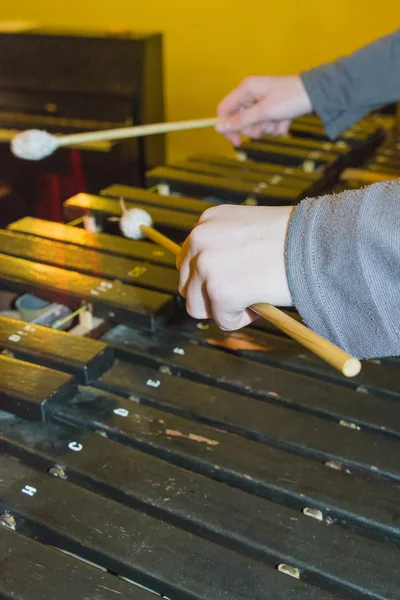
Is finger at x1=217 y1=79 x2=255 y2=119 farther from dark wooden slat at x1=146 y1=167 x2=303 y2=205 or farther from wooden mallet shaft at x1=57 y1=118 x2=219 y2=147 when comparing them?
dark wooden slat at x1=146 y1=167 x2=303 y2=205

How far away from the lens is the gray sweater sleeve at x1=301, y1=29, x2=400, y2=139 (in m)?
2.01

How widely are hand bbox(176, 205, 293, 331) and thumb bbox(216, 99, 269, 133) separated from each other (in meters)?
1.06

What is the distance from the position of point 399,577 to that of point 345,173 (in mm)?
1654

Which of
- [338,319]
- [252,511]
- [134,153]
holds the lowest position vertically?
[134,153]

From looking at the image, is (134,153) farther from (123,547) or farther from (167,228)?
(123,547)

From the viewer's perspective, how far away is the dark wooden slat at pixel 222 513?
99 centimetres

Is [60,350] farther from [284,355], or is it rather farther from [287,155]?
[287,155]

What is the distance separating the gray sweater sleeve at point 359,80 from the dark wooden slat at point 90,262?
81cm

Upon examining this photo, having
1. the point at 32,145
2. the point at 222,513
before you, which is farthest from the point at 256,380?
the point at 32,145

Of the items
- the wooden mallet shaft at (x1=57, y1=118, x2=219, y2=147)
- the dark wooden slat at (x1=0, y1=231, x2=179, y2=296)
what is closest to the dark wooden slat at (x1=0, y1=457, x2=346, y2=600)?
the dark wooden slat at (x1=0, y1=231, x2=179, y2=296)

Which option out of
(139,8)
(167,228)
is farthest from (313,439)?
(139,8)

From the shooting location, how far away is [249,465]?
1.16 m

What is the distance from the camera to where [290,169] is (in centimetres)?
231

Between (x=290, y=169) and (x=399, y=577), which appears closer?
(x=399, y=577)
